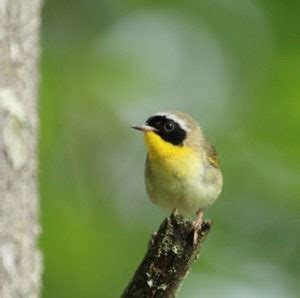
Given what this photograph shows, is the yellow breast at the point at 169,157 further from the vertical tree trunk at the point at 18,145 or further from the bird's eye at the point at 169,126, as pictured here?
the vertical tree trunk at the point at 18,145

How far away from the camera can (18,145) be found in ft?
8.74

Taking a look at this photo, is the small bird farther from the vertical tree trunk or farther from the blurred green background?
the vertical tree trunk

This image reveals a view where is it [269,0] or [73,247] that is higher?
[269,0]

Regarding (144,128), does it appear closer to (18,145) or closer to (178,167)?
(178,167)

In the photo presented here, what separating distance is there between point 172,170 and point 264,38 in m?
1.55

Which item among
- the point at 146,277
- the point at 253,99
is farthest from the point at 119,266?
the point at 146,277

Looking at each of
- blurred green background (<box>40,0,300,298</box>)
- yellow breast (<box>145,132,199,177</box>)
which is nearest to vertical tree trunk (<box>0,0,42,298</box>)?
yellow breast (<box>145,132,199,177</box>)

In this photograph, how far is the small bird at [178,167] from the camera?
5422mm

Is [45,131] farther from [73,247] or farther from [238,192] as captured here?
[238,192]

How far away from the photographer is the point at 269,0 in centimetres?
650

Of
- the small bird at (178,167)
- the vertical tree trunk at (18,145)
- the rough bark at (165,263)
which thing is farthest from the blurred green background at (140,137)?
the vertical tree trunk at (18,145)

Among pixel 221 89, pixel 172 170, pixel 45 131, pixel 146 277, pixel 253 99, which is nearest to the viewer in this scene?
pixel 146 277

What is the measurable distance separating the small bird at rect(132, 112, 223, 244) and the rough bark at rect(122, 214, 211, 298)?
1302mm

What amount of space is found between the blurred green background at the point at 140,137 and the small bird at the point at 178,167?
78cm
